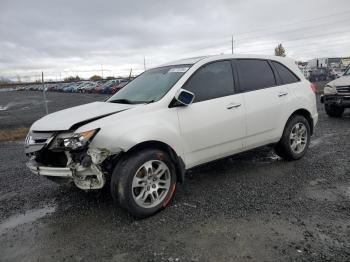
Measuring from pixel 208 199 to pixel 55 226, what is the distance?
181 cm

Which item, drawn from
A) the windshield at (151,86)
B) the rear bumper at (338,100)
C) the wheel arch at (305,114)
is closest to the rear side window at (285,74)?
the wheel arch at (305,114)

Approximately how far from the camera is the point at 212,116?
4211 millimetres

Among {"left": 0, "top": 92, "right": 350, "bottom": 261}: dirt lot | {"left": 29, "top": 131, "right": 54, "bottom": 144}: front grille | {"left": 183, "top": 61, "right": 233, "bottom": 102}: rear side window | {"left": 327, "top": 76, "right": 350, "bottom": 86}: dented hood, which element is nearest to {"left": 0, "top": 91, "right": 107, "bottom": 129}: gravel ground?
{"left": 0, "top": 92, "right": 350, "bottom": 261}: dirt lot

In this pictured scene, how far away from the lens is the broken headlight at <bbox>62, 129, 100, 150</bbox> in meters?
3.42

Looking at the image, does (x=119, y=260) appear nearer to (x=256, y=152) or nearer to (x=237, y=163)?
(x=237, y=163)

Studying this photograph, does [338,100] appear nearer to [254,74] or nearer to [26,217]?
[254,74]

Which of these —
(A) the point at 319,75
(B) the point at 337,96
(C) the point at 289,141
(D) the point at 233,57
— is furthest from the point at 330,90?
(A) the point at 319,75

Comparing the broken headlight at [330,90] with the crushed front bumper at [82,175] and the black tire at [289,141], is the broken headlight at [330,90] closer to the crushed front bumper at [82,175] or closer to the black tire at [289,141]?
the black tire at [289,141]

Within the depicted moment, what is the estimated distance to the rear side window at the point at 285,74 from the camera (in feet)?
17.4

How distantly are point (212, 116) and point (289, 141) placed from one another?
1782 millimetres

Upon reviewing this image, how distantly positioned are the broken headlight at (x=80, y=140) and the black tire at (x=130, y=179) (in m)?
0.41

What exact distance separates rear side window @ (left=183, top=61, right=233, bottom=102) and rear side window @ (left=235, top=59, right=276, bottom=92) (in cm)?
21

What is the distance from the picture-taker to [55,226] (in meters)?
3.69

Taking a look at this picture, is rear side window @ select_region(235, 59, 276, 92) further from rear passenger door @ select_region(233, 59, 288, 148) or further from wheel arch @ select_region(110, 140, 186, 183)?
wheel arch @ select_region(110, 140, 186, 183)
